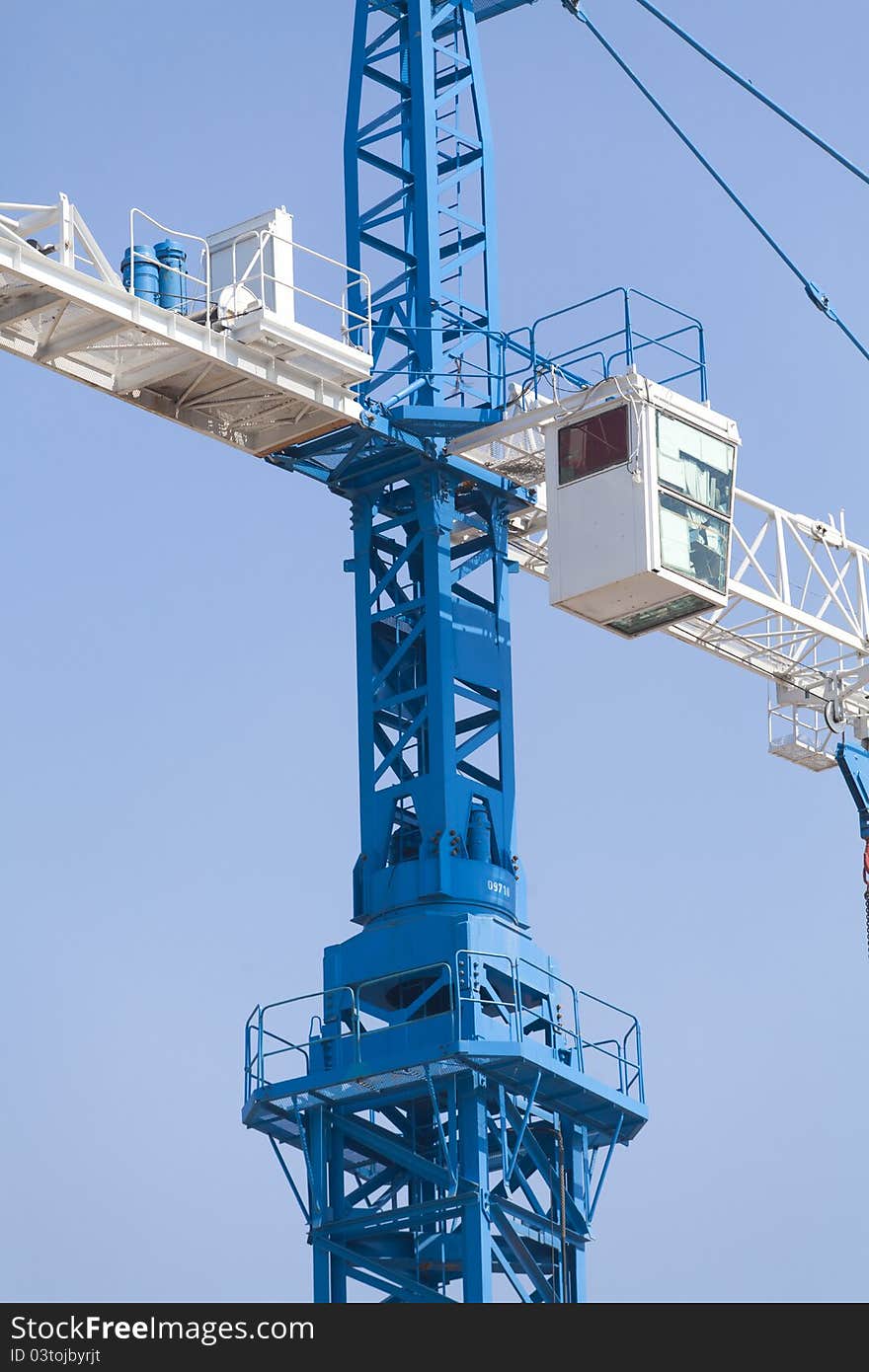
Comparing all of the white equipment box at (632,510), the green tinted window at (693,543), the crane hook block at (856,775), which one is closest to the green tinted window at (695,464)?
the white equipment box at (632,510)

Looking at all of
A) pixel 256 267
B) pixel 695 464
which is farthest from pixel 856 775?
pixel 256 267

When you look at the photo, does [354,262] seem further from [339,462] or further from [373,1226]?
[373,1226]

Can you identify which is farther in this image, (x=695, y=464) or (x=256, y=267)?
(x=695, y=464)

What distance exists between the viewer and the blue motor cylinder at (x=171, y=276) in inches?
1831

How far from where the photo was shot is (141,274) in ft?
152

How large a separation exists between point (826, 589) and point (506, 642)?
9084 millimetres

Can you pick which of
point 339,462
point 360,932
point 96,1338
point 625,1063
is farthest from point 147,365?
point 96,1338

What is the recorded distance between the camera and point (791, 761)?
6109 cm

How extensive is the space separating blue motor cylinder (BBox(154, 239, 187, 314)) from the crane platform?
0.62ft

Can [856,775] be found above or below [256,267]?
below

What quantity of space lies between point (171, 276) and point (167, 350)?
1130 mm

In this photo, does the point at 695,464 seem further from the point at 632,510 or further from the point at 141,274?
the point at 141,274

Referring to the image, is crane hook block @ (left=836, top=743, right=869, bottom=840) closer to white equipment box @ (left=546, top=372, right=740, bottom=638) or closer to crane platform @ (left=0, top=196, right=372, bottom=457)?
white equipment box @ (left=546, top=372, right=740, bottom=638)

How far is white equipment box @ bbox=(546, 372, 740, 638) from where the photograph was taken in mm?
48062
